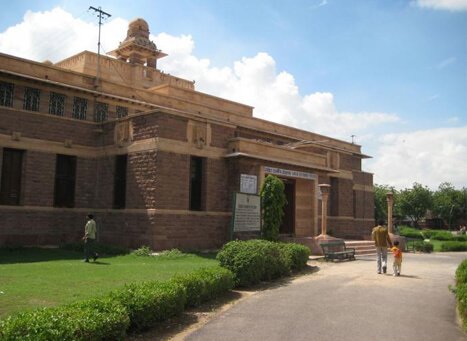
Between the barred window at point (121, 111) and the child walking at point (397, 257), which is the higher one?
the barred window at point (121, 111)

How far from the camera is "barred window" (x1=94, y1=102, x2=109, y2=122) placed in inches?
932

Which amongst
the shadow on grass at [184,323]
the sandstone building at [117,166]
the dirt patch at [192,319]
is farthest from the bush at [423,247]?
the shadow on grass at [184,323]

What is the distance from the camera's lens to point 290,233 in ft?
84.7

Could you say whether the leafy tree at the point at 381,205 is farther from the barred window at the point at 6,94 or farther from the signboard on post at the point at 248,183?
the barred window at the point at 6,94

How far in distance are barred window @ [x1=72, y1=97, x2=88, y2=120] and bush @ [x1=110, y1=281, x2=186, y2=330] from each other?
1632 centimetres

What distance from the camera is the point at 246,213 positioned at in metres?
16.1

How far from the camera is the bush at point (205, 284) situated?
949cm

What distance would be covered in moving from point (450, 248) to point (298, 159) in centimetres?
1295

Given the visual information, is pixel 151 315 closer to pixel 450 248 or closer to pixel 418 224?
pixel 450 248

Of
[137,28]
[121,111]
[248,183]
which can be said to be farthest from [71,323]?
[137,28]

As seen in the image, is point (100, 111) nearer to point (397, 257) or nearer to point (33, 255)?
point (33, 255)

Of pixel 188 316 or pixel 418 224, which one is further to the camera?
pixel 418 224

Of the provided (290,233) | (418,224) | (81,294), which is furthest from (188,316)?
(418,224)

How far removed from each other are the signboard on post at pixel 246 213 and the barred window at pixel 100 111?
35.9 feet
